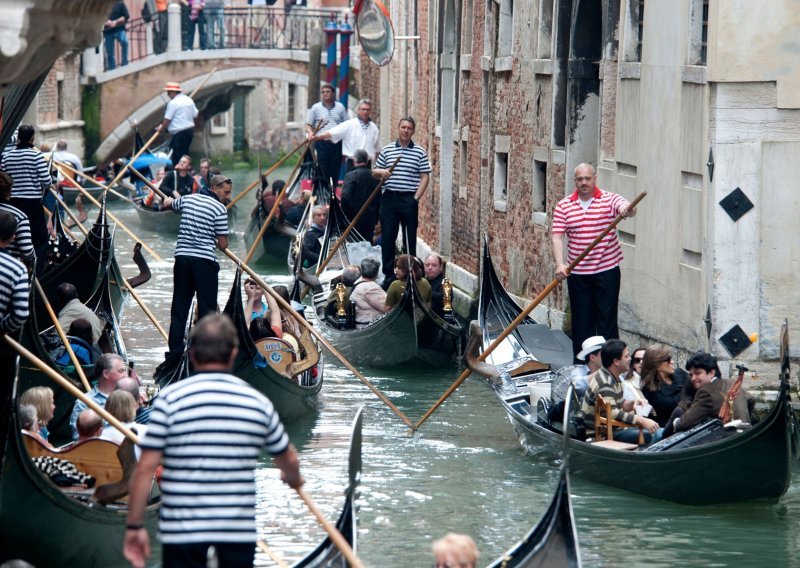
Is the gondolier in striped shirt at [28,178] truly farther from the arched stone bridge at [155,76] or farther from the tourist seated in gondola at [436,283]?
the arched stone bridge at [155,76]

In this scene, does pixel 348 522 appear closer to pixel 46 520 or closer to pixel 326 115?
pixel 46 520

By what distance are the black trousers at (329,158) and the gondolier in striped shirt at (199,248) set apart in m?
4.97

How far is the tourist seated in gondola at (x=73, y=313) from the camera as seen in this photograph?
5892 mm

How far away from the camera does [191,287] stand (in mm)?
6207

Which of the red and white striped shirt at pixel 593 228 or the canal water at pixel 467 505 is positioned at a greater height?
the red and white striped shirt at pixel 593 228

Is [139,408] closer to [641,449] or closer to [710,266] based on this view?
[641,449]

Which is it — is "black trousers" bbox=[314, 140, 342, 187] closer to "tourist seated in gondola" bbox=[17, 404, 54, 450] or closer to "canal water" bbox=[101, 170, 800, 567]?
"canal water" bbox=[101, 170, 800, 567]

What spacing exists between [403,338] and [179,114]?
23.7 ft

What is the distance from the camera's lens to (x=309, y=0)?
22953 mm

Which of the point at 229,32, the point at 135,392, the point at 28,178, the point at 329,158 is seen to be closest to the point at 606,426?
the point at 135,392

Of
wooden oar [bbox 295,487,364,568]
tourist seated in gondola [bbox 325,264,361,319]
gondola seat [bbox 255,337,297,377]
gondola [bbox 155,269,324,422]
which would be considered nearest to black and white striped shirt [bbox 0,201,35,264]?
gondola [bbox 155,269,324,422]

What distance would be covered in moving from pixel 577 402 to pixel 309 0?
1849 centimetres

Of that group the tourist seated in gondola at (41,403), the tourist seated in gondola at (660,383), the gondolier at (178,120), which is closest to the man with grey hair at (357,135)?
the gondolier at (178,120)

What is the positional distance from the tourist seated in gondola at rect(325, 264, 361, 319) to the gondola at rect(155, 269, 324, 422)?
1.01 m
